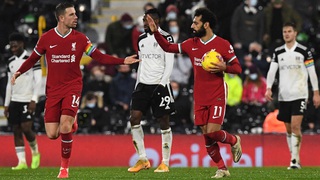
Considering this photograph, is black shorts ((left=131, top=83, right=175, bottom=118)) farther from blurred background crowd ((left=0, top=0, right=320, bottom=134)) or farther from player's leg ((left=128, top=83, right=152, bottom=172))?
blurred background crowd ((left=0, top=0, right=320, bottom=134))

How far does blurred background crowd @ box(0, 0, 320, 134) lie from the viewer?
75.3 feet

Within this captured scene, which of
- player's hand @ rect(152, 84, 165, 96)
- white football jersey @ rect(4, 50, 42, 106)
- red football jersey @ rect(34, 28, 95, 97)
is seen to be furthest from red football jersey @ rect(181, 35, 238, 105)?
white football jersey @ rect(4, 50, 42, 106)

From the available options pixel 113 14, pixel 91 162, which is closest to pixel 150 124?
pixel 91 162

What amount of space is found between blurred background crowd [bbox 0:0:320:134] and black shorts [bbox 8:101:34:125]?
8.80 ft

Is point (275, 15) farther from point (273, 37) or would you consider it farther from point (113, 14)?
point (113, 14)

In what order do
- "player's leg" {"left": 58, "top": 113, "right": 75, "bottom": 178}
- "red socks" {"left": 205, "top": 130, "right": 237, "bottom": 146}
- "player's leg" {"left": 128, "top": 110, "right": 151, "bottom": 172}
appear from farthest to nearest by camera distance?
"player's leg" {"left": 128, "top": 110, "right": 151, "bottom": 172} < "player's leg" {"left": 58, "top": 113, "right": 75, "bottom": 178} < "red socks" {"left": 205, "top": 130, "right": 237, "bottom": 146}

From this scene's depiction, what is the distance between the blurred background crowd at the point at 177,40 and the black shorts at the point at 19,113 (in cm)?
268

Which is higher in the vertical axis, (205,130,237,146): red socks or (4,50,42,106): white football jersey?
(4,50,42,106): white football jersey

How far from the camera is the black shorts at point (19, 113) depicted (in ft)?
66.1

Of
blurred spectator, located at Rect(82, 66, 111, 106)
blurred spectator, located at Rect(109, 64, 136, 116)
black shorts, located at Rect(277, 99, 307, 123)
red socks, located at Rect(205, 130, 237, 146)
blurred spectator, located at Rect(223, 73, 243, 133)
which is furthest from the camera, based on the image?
blurred spectator, located at Rect(82, 66, 111, 106)

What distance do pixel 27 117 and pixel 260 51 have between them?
6.82m

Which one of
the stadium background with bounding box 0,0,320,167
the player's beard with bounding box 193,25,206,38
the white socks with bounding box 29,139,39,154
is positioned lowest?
the stadium background with bounding box 0,0,320,167

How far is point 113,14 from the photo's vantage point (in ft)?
90.4

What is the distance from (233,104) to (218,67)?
27.5 ft
